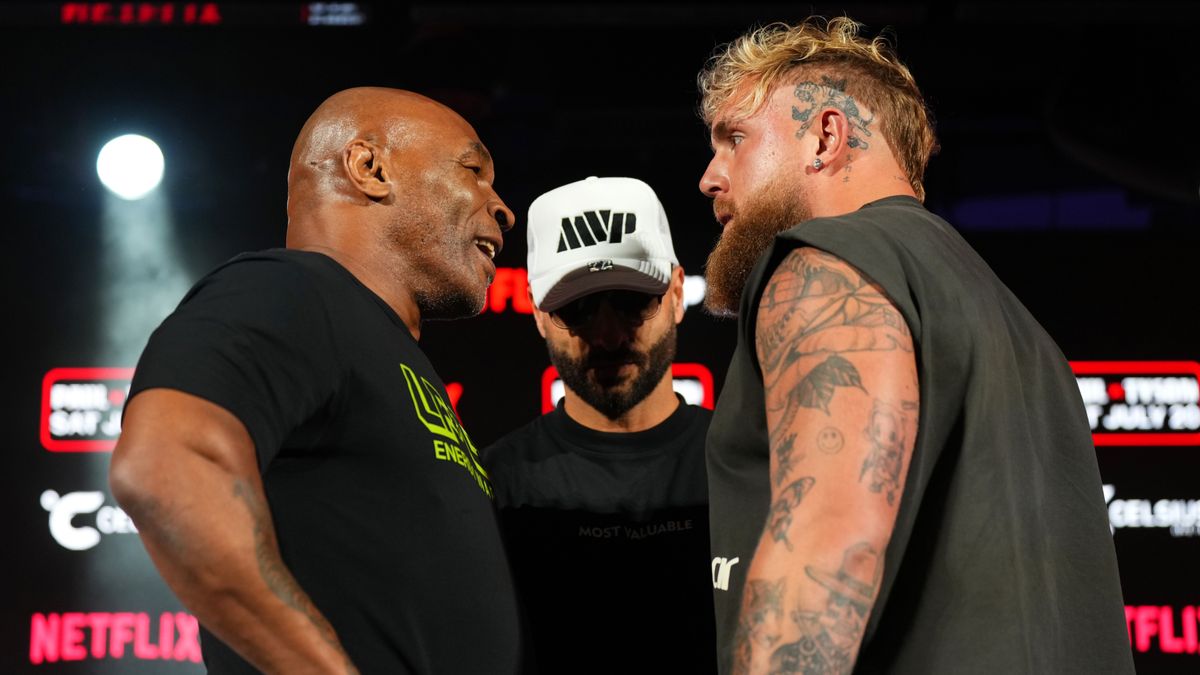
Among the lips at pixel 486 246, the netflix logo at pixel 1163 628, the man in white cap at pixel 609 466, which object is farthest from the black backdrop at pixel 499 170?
the lips at pixel 486 246

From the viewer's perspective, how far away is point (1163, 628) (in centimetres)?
287

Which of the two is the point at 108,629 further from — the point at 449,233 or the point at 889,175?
the point at 889,175

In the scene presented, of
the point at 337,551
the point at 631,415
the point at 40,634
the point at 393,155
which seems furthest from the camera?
the point at 40,634

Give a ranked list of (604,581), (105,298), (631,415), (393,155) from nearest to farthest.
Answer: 1. (393,155)
2. (604,581)
3. (631,415)
4. (105,298)

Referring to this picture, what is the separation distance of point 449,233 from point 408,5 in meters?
1.70

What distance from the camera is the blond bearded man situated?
1001 mm

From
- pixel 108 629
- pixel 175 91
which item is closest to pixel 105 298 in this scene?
pixel 175 91

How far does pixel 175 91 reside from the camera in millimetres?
3281

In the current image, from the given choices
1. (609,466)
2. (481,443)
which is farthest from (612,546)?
(481,443)

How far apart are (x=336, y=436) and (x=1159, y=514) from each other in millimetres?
2372

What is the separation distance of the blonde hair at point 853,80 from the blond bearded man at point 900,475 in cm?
13

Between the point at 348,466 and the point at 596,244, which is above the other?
the point at 596,244

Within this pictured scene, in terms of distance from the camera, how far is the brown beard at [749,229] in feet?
4.39

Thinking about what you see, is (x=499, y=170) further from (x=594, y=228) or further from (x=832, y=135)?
(x=832, y=135)
